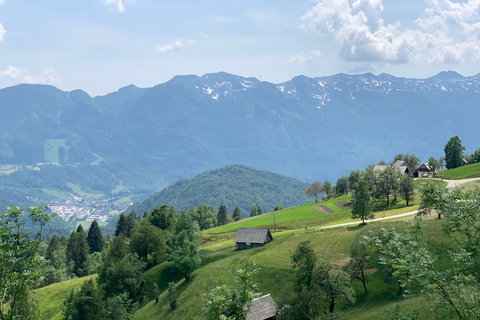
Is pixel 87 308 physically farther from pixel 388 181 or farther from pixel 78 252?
pixel 388 181

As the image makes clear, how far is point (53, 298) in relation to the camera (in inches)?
3561

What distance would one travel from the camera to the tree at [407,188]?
116 metres

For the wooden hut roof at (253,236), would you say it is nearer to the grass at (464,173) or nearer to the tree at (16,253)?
the tree at (16,253)

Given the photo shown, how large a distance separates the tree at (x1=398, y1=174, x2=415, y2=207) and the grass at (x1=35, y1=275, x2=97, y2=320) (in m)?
103

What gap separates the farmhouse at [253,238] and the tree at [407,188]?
52.5m

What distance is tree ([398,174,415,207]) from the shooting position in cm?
11594

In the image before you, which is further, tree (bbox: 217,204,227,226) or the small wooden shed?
tree (bbox: 217,204,227,226)

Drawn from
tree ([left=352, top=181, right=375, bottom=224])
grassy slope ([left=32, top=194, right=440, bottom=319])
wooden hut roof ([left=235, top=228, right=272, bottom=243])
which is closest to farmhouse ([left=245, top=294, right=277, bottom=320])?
grassy slope ([left=32, top=194, right=440, bottom=319])

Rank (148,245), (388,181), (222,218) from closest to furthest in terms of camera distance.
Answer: (148,245) → (388,181) → (222,218)

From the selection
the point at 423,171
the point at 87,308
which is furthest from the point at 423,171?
the point at 87,308

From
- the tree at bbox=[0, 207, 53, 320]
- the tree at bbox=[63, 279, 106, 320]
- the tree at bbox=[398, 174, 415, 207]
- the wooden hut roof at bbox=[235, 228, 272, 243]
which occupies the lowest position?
the tree at bbox=[63, 279, 106, 320]

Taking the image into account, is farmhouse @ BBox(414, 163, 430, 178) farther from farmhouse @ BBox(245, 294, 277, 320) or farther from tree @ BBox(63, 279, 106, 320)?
tree @ BBox(63, 279, 106, 320)

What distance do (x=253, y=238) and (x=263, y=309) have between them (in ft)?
129

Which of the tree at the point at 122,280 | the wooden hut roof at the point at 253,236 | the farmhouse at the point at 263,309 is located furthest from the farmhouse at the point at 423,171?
the tree at the point at 122,280
